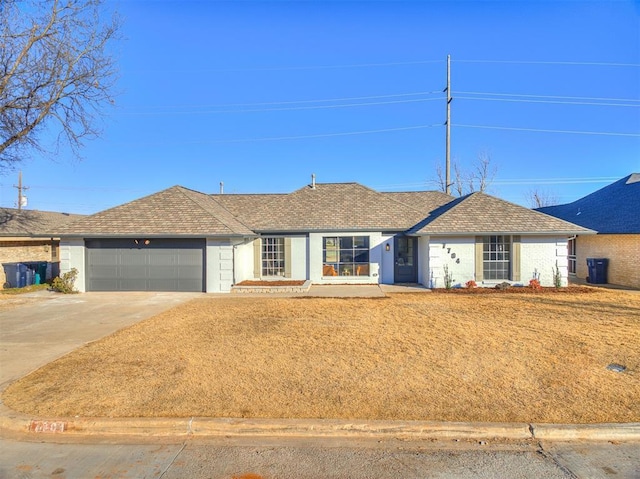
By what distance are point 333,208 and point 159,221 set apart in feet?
26.8

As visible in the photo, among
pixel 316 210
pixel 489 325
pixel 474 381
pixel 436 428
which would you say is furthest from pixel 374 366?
pixel 316 210

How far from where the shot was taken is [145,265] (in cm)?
1591

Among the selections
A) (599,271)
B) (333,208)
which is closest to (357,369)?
(333,208)

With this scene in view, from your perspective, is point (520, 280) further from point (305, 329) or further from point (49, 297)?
point (49, 297)

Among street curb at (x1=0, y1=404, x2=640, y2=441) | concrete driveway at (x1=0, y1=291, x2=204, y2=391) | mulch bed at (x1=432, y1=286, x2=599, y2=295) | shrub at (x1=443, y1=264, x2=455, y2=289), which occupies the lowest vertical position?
street curb at (x1=0, y1=404, x2=640, y2=441)

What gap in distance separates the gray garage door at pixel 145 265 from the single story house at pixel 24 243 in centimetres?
209

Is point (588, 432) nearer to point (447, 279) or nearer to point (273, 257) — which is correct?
point (447, 279)

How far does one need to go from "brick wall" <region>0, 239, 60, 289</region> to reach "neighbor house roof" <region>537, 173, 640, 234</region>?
2759cm

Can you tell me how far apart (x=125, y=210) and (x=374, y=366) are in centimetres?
1475

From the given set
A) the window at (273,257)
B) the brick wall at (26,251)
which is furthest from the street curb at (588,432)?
the brick wall at (26,251)

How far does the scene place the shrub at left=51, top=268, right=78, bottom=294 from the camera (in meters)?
A: 15.4

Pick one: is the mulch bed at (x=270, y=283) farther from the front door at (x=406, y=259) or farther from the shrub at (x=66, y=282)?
the shrub at (x=66, y=282)

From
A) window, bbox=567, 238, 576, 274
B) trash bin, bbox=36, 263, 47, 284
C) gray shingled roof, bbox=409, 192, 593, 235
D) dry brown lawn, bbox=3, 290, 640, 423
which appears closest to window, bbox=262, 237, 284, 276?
gray shingled roof, bbox=409, 192, 593, 235

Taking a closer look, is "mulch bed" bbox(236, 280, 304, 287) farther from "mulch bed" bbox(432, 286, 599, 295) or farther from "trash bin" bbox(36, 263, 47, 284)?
"trash bin" bbox(36, 263, 47, 284)
